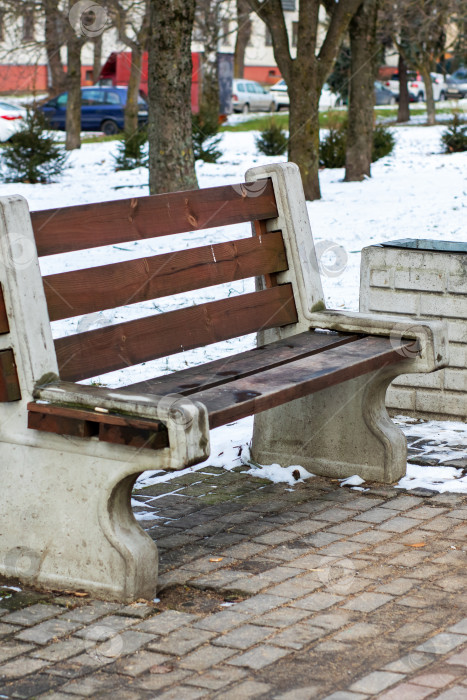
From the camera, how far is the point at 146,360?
3998mm

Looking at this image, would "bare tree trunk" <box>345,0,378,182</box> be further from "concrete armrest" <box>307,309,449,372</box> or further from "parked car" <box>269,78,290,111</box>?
"parked car" <box>269,78,290,111</box>

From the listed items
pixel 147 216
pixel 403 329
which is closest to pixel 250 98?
pixel 403 329

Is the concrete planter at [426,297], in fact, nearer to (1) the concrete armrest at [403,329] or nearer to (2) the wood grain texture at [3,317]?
(1) the concrete armrest at [403,329]

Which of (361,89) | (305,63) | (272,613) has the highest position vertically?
(305,63)

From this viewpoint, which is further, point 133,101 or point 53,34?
point 53,34

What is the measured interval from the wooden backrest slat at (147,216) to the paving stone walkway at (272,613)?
1.14m

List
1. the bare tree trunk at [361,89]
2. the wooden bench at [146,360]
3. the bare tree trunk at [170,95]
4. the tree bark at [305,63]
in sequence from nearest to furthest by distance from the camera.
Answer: the wooden bench at [146,360]
the bare tree trunk at [170,95]
the tree bark at [305,63]
the bare tree trunk at [361,89]

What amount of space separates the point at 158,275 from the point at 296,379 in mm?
661

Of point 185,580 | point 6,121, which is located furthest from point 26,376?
point 6,121

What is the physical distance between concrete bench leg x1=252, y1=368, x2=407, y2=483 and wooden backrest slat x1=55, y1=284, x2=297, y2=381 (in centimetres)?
42

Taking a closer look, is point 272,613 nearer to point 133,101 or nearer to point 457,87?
point 133,101

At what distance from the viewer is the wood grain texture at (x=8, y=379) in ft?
11.4

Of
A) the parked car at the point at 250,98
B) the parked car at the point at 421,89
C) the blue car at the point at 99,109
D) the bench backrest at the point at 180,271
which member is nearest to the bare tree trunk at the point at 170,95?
the bench backrest at the point at 180,271

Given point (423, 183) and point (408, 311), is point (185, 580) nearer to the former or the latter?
point (408, 311)
